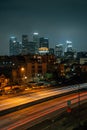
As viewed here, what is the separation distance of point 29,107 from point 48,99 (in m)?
6.25

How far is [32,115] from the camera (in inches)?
1406

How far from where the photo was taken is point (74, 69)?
121 metres

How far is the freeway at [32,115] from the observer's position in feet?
101

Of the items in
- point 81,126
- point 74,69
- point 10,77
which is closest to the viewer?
point 81,126

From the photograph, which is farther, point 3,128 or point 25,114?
point 25,114

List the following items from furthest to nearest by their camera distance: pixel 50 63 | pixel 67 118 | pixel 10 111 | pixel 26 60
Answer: pixel 50 63 → pixel 26 60 → pixel 10 111 → pixel 67 118

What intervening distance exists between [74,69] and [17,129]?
93.5 meters

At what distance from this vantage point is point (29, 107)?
134ft

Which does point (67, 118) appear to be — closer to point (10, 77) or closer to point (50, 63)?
point (10, 77)

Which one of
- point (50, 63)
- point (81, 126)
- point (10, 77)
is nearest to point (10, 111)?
point (81, 126)

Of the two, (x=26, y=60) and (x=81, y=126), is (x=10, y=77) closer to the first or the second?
(x=26, y=60)

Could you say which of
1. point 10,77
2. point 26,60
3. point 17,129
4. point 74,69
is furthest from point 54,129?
point 74,69

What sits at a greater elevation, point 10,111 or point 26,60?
point 26,60

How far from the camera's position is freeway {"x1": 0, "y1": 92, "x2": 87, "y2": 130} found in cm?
3091
